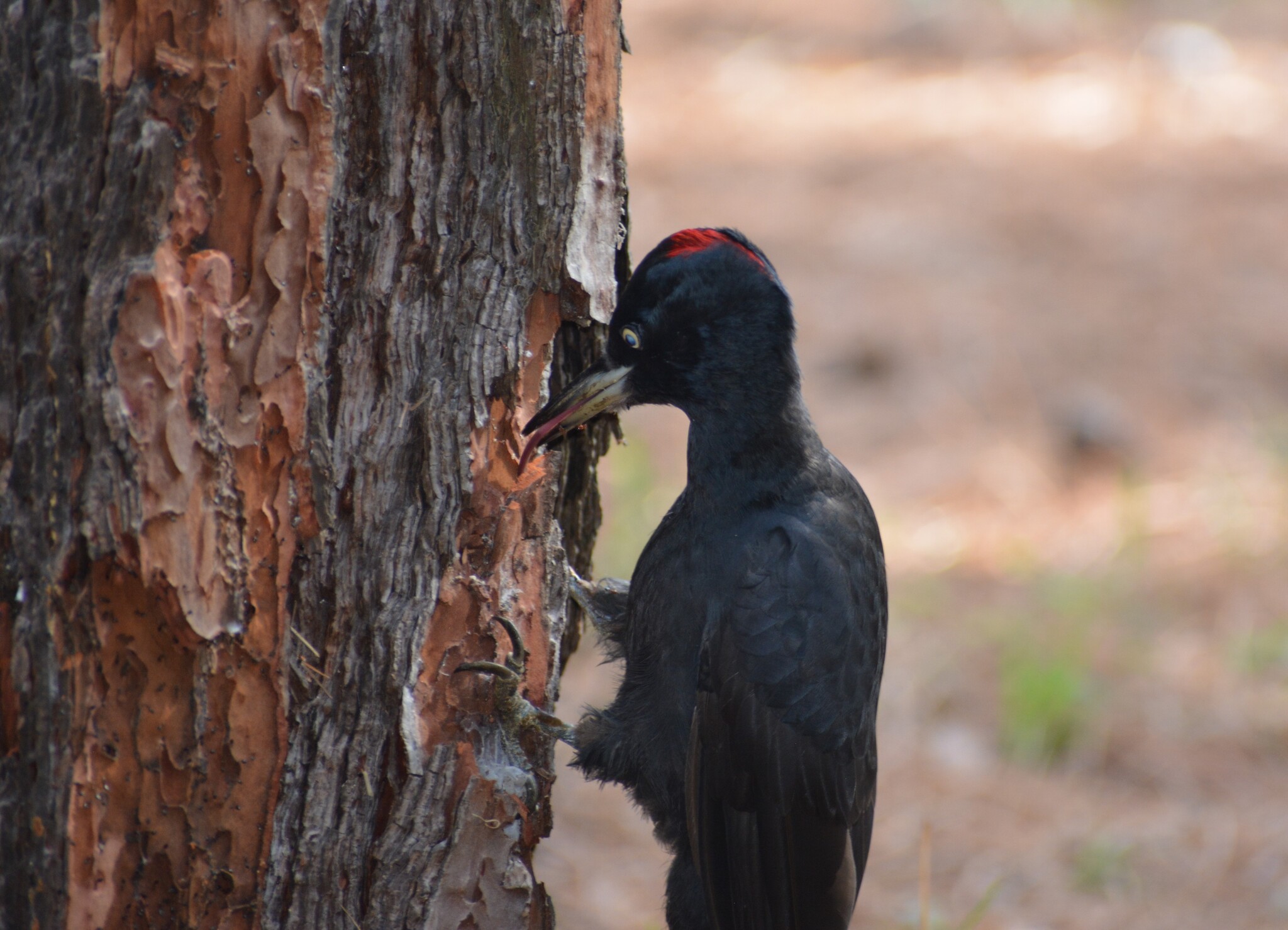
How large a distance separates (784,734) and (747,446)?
0.58 metres

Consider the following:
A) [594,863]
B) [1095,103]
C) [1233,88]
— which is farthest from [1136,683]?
[1233,88]

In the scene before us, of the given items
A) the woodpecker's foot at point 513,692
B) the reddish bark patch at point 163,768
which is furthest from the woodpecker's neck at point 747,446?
the reddish bark patch at point 163,768

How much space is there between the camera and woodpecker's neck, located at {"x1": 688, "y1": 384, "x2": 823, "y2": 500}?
7.96 ft

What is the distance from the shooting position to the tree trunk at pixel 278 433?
162 centimetres

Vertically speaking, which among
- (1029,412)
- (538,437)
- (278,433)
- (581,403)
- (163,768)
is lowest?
(163,768)

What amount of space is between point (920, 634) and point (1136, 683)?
765 mm

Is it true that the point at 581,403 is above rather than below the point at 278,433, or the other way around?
above

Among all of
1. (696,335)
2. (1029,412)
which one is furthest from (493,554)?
(1029,412)

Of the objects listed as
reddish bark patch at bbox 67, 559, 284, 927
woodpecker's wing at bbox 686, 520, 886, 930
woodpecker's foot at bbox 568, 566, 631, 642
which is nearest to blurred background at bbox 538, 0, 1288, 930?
woodpecker's wing at bbox 686, 520, 886, 930

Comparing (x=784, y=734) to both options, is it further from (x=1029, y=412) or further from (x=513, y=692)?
(x=1029, y=412)

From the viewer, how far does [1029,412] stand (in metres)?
5.56

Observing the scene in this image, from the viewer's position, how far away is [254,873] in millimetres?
1880

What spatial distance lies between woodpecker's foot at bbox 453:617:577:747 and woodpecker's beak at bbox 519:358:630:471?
0.33m

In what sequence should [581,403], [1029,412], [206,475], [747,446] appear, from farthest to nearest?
1. [1029,412]
2. [747,446]
3. [581,403]
4. [206,475]
